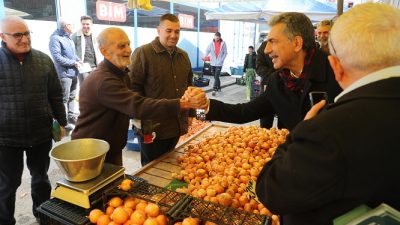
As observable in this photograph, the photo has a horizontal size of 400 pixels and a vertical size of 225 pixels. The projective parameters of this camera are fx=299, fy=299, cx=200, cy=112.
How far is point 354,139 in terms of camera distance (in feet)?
2.68

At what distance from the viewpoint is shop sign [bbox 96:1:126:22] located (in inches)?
353

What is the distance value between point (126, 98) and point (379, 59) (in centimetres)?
157

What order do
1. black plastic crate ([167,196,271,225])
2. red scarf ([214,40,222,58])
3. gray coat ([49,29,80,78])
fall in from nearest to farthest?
1. black plastic crate ([167,196,271,225])
2. gray coat ([49,29,80,78])
3. red scarf ([214,40,222,58])

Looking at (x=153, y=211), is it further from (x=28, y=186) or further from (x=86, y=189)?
(x=28, y=186)

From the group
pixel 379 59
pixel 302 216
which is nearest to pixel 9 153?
pixel 302 216

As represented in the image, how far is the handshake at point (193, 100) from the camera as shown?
2.19m

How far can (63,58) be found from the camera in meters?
5.54

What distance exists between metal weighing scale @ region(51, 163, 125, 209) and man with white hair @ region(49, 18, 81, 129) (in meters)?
4.59

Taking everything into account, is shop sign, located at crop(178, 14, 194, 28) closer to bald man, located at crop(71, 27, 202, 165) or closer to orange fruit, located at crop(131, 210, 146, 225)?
bald man, located at crop(71, 27, 202, 165)

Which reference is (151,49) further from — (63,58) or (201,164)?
(63,58)

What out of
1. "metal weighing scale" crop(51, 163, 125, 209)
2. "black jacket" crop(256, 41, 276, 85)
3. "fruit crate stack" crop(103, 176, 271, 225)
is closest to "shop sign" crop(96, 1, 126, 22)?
"black jacket" crop(256, 41, 276, 85)

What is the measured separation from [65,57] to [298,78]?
4901 mm

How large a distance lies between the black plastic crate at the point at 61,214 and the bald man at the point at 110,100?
29.9 inches

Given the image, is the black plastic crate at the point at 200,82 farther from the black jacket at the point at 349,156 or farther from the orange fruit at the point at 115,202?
the black jacket at the point at 349,156
